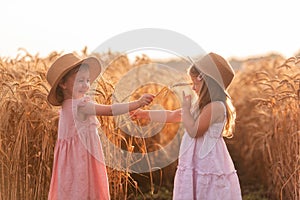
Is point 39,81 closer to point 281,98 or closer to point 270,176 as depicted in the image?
point 281,98

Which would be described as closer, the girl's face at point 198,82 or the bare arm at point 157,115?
the girl's face at point 198,82

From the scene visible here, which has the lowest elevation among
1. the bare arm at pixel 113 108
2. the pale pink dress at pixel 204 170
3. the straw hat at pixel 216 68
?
the pale pink dress at pixel 204 170

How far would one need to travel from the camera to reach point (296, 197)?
5.99m

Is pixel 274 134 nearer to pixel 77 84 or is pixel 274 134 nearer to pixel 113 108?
pixel 113 108

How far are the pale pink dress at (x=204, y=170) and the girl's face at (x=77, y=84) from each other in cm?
87

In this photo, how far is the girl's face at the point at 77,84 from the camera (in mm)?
4812

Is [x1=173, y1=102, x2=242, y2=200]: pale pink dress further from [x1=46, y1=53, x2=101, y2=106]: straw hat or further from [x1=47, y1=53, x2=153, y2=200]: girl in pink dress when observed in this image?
[x1=46, y1=53, x2=101, y2=106]: straw hat

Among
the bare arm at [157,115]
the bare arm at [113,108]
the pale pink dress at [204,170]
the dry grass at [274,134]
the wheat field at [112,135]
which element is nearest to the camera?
the bare arm at [113,108]

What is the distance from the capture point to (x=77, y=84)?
481 centimetres

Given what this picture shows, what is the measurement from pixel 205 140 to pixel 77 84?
A: 3.40 feet

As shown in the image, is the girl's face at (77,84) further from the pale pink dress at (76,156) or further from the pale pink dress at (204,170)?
the pale pink dress at (204,170)

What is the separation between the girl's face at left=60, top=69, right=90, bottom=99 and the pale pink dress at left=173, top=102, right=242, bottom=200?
Result: 2.84 feet

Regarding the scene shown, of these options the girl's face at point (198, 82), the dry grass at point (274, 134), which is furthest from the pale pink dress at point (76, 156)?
the dry grass at point (274, 134)

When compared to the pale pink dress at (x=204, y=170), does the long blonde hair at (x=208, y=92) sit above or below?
above
